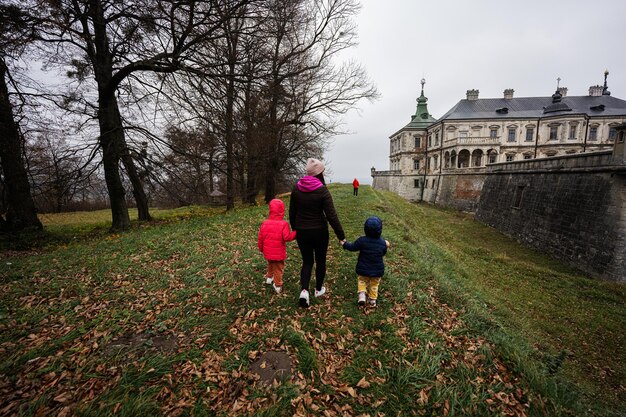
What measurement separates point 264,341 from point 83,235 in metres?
11.4

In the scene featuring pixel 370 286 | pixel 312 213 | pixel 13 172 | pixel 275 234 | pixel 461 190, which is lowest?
pixel 370 286

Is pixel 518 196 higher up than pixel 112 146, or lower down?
lower down

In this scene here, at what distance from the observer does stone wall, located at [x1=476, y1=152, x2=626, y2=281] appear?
10.2 meters

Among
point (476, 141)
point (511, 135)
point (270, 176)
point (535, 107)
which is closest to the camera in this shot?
point (270, 176)

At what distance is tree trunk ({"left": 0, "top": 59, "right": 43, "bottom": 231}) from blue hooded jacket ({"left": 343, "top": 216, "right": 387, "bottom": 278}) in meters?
12.1

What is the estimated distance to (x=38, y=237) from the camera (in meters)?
9.59

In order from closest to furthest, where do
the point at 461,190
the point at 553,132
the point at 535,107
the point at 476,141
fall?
the point at 461,190 < the point at 553,132 < the point at 476,141 < the point at 535,107

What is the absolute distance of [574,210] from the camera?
12375 millimetres

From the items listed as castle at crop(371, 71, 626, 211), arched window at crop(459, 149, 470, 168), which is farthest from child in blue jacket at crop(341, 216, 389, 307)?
arched window at crop(459, 149, 470, 168)

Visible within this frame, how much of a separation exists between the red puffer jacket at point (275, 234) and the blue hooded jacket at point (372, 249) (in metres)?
1.11

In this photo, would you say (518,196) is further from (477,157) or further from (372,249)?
(477,157)

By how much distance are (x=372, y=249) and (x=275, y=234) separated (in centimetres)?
170

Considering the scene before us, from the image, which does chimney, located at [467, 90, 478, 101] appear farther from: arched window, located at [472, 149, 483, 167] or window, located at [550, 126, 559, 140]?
window, located at [550, 126, 559, 140]

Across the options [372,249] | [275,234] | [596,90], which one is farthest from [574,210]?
[596,90]
